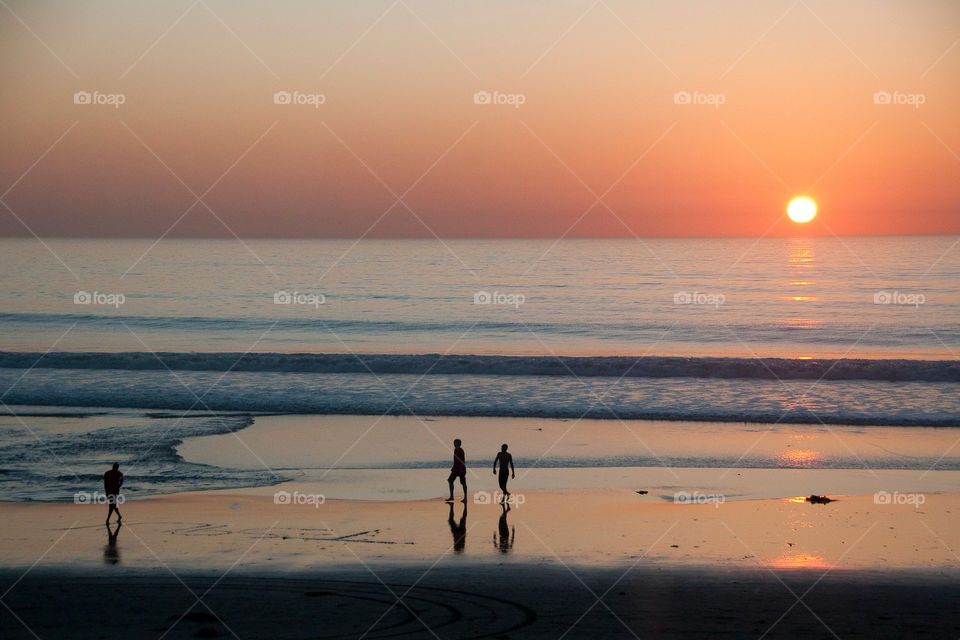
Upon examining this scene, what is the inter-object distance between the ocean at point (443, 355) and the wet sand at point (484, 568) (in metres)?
3.25

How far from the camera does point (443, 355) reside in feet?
127

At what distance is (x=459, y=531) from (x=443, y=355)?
83.4 ft

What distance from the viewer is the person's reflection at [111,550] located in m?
11.9

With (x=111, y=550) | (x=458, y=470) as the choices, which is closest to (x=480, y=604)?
(x=458, y=470)

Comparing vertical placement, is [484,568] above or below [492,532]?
below

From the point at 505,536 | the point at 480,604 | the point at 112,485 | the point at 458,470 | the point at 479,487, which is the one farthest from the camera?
the point at 479,487

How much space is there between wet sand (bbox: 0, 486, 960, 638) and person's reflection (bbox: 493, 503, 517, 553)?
0.05 m

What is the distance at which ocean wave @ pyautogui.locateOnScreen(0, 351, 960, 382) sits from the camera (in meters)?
34.7

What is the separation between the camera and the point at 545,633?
9.40 meters

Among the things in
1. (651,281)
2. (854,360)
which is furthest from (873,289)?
(854,360)

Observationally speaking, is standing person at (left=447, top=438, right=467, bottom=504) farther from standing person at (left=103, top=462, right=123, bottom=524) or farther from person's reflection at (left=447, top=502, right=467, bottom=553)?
standing person at (left=103, top=462, right=123, bottom=524)

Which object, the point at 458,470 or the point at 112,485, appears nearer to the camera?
the point at 112,485

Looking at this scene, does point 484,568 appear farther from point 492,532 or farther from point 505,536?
point 492,532

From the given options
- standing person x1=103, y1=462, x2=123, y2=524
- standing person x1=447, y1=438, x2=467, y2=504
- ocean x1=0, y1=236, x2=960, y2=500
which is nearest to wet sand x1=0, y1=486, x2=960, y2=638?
standing person x1=103, y1=462, x2=123, y2=524
